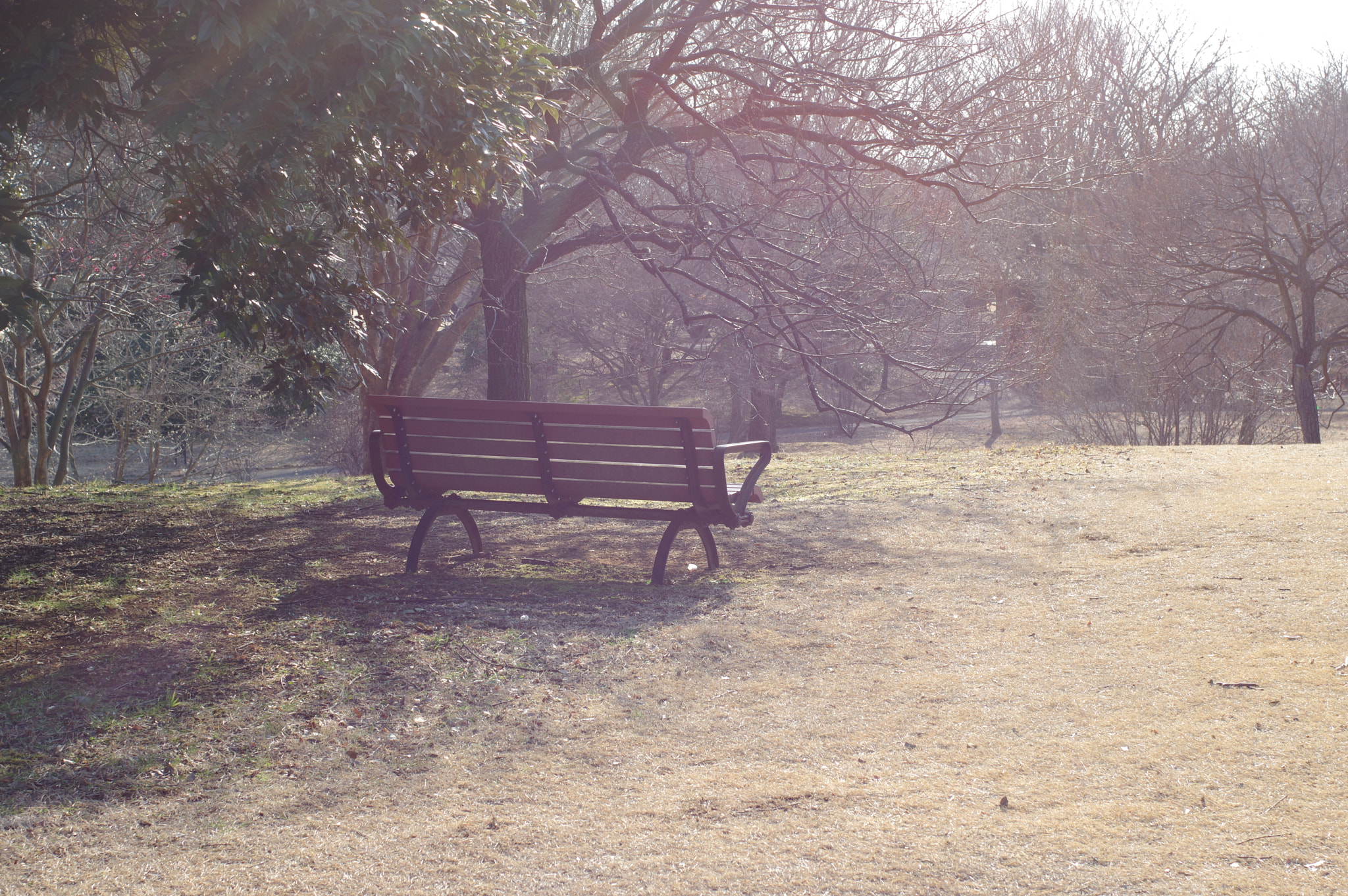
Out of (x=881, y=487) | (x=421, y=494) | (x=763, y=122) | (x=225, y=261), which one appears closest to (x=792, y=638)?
(x=421, y=494)

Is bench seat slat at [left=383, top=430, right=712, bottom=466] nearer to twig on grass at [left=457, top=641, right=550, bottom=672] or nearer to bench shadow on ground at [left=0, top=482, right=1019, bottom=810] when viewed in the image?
bench shadow on ground at [left=0, top=482, right=1019, bottom=810]

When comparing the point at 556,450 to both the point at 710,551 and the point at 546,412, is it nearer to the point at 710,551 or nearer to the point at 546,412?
the point at 546,412

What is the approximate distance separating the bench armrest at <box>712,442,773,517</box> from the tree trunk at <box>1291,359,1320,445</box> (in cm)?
1438

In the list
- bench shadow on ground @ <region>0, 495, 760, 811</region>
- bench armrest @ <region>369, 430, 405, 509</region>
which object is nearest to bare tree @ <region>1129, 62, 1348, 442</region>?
bench shadow on ground @ <region>0, 495, 760, 811</region>

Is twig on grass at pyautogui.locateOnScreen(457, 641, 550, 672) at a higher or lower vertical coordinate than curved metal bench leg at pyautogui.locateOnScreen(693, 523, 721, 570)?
lower

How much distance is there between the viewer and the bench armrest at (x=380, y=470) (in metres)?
5.61

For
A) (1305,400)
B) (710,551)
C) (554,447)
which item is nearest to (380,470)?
(554,447)

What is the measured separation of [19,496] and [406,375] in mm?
4506

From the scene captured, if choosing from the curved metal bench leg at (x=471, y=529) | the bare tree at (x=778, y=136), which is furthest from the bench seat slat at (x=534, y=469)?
the bare tree at (x=778, y=136)

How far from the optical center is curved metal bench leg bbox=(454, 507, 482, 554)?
587 cm

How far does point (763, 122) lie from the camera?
8516 mm

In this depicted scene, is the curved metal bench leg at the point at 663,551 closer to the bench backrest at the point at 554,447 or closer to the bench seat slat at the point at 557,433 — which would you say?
the bench backrest at the point at 554,447

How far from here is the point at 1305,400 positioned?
1661 centimetres

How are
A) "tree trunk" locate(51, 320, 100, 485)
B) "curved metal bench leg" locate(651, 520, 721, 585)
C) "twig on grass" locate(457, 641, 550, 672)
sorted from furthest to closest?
1. "tree trunk" locate(51, 320, 100, 485)
2. "curved metal bench leg" locate(651, 520, 721, 585)
3. "twig on grass" locate(457, 641, 550, 672)
